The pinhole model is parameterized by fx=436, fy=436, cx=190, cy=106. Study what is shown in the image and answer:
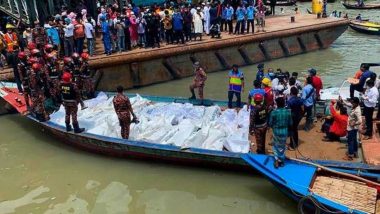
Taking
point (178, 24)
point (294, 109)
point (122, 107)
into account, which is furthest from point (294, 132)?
point (178, 24)

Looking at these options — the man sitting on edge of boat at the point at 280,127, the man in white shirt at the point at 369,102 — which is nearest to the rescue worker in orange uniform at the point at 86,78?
the man sitting on edge of boat at the point at 280,127

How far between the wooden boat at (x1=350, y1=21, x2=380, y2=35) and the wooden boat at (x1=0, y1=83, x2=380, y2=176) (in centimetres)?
1854

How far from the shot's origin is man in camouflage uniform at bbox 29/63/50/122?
11094 millimetres

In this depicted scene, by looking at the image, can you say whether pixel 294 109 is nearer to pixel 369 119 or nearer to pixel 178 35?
pixel 369 119

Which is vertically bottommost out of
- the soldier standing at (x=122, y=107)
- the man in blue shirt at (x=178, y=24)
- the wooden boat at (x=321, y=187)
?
the wooden boat at (x=321, y=187)

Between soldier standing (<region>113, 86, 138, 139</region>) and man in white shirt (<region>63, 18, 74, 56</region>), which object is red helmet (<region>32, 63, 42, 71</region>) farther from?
man in white shirt (<region>63, 18, 74, 56</region>)

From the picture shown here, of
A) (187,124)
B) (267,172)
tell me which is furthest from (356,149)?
(187,124)

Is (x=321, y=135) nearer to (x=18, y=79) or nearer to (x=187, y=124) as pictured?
(x=187, y=124)

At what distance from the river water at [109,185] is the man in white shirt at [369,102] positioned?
100 inches

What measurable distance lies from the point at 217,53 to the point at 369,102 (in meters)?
9.16

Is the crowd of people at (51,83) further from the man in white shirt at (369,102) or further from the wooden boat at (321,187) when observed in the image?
the man in white shirt at (369,102)

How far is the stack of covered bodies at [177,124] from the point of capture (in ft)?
31.6

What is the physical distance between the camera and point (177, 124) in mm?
10703

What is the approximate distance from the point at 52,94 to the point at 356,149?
27.3 ft
